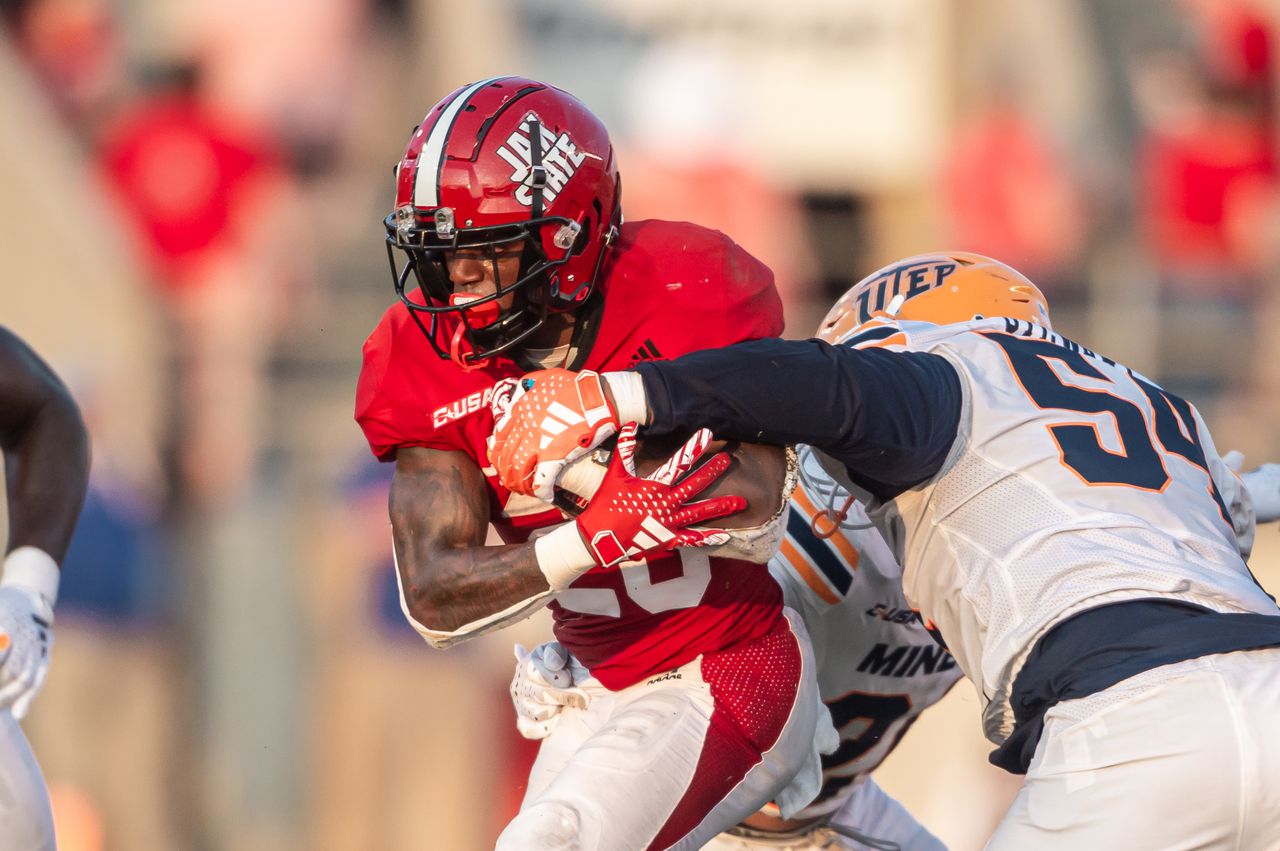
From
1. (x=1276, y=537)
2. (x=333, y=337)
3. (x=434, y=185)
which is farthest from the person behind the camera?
(x=333, y=337)

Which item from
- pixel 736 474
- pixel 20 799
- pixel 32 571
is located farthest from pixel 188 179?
pixel 736 474

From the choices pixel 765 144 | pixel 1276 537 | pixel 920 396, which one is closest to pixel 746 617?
pixel 920 396

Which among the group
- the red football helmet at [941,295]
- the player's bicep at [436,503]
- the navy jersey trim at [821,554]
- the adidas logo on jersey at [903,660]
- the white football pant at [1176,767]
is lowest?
the adidas logo on jersey at [903,660]

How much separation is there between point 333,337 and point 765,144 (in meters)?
2.39

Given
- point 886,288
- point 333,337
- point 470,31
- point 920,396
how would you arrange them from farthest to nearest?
point 470,31 → point 333,337 → point 886,288 → point 920,396

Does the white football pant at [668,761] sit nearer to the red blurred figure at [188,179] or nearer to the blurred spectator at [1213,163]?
the red blurred figure at [188,179]

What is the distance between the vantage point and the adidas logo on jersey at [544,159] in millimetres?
2916

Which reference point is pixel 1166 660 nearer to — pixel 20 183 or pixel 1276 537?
pixel 1276 537

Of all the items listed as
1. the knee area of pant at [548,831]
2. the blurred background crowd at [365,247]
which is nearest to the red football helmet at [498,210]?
the knee area of pant at [548,831]

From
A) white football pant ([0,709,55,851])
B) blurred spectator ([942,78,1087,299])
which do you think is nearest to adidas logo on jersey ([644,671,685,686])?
white football pant ([0,709,55,851])

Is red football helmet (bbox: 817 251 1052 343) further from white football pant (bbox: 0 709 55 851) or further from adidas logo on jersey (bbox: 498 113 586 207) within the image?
white football pant (bbox: 0 709 55 851)

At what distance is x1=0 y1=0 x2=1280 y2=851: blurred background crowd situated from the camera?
20.9 ft

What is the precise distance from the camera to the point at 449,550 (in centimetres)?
282

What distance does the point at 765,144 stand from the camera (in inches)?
312
